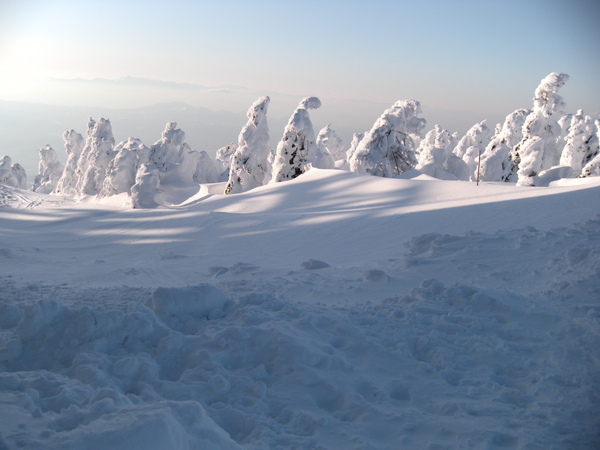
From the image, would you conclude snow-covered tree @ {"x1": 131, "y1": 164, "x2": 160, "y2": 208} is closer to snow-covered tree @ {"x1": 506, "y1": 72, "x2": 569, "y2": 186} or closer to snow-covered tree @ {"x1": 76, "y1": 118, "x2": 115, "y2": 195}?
snow-covered tree @ {"x1": 76, "y1": 118, "x2": 115, "y2": 195}

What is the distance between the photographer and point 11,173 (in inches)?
1474

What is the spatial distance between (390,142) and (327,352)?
21.6 meters

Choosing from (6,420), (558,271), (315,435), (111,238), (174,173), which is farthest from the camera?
(174,173)

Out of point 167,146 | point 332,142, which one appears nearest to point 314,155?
point 167,146

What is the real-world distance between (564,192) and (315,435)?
1071 centimetres

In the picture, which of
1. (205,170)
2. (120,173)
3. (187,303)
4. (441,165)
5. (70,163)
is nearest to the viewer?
(187,303)

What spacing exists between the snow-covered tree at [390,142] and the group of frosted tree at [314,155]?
54 millimetres

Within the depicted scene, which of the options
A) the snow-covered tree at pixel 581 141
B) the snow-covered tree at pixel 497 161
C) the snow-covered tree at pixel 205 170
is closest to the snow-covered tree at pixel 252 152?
the snow-covered tree at pixel 205 170

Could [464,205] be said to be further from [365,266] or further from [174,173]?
[174,173]

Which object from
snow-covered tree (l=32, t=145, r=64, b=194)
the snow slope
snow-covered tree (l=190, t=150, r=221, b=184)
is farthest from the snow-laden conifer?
the snow slope

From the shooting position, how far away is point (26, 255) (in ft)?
37.3

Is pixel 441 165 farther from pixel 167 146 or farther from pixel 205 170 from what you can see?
pixel 205 170

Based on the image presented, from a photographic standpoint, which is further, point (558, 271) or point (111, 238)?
point (111, 238)

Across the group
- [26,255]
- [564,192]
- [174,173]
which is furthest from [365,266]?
[174,173]
